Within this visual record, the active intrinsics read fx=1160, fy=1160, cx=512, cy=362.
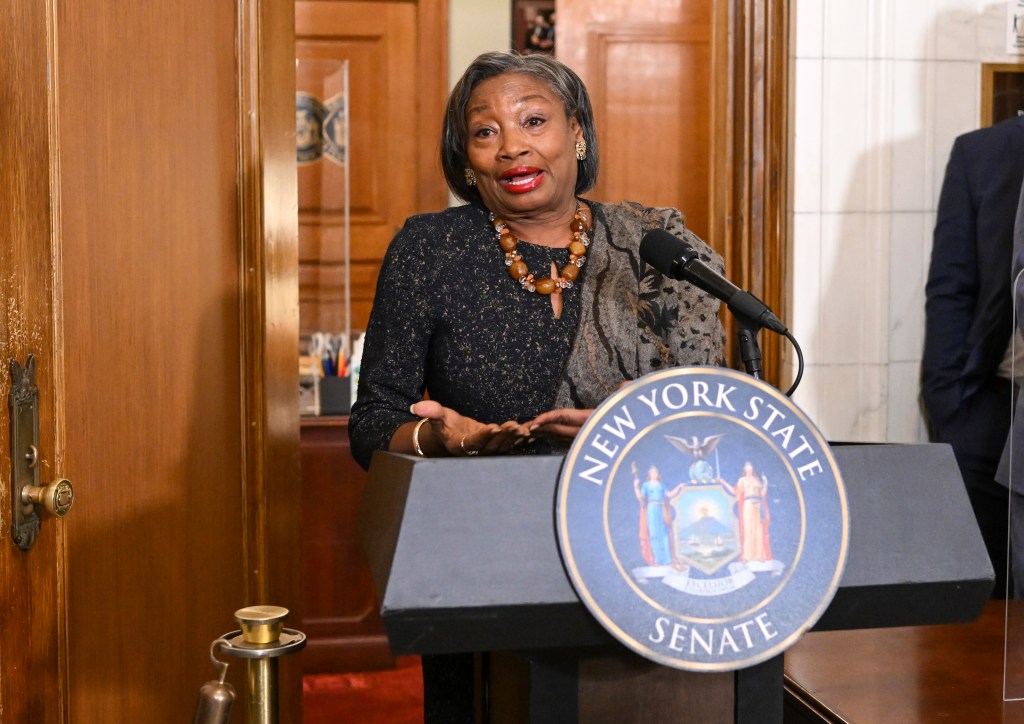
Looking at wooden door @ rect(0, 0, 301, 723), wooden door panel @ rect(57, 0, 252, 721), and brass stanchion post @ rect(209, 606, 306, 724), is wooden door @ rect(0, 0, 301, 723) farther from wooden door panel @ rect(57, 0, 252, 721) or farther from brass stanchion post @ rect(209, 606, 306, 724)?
brass stanchion post @ rect(209, 606, 306, 724)

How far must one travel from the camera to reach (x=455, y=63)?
439 centimetres

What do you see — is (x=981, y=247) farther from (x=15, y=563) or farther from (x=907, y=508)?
(x=15, y=563)

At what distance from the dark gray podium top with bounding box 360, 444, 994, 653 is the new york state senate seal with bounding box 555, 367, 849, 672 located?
0.02 meters

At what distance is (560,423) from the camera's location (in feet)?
3.45

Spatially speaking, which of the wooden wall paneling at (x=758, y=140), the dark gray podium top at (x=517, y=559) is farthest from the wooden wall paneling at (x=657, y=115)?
the dark gray podium top at (x=517, y=559)

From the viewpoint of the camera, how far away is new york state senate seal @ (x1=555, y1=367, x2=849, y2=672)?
89cm

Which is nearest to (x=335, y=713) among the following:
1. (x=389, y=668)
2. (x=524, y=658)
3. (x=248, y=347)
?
(x=389, y=668)

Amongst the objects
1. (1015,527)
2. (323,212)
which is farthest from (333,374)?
(1015,527)

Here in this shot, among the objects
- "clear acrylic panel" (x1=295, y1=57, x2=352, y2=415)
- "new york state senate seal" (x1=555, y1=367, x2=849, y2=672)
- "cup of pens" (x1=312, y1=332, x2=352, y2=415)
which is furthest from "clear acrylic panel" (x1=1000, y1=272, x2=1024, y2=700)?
"clear acrylic panel" (x1=295, y1=57, x2=352, y2=415)

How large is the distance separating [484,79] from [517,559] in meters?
0.93

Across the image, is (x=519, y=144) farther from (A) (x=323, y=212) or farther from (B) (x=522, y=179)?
(A) (x=323, y=212)

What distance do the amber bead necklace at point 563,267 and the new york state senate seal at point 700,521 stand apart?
682mm

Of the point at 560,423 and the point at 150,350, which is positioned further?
the point at 150,350

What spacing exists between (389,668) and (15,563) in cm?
248
